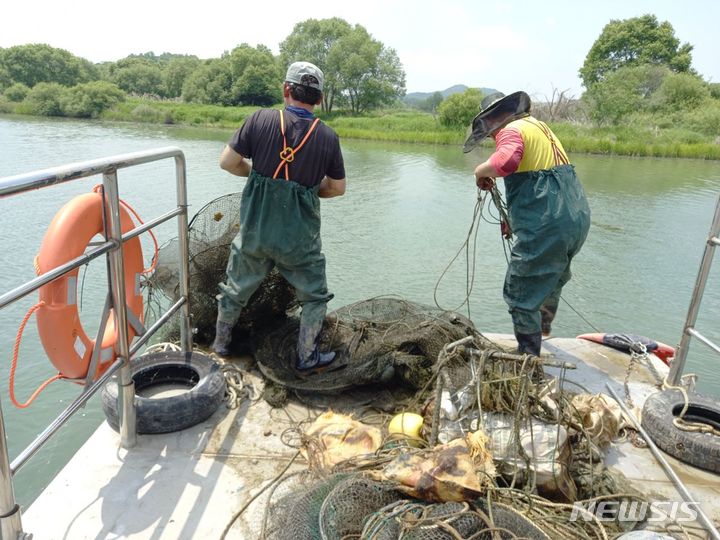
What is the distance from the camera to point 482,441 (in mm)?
2404

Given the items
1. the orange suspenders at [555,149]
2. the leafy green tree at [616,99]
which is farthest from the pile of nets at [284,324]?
the leafy green tree at [616,99]

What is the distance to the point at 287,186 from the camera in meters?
3.25

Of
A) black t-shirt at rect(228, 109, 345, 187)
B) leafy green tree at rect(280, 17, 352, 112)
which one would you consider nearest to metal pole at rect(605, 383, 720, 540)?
black t-shirt at rect(228, 109, 345, 187)

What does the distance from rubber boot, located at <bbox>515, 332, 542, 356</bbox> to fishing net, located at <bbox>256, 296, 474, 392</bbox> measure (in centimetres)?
39

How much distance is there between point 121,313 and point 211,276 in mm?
1475

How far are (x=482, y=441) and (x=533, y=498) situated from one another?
0.32 meters

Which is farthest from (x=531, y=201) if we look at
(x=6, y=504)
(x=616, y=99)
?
(x=616, y=99)

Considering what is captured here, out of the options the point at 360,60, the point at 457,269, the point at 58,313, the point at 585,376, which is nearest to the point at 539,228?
the point at 585,376

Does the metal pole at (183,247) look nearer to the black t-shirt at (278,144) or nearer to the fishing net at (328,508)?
the black t-shirt at (278,144)

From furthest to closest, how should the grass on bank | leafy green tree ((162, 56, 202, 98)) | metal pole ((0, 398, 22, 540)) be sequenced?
→ leafy green tree ((162, 56, 202, 98)), the grass on bank, metal pole ((0, 398, 22, 540))

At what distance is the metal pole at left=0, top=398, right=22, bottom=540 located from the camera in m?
1.82

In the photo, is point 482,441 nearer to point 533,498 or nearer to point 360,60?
point 533,498

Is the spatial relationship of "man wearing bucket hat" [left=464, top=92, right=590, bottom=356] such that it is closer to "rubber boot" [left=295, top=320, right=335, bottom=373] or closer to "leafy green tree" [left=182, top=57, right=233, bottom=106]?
"rubber boot" [left=295, top=320, right=335, bottom=373]

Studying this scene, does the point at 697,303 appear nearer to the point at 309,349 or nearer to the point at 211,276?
the point at 309,349
